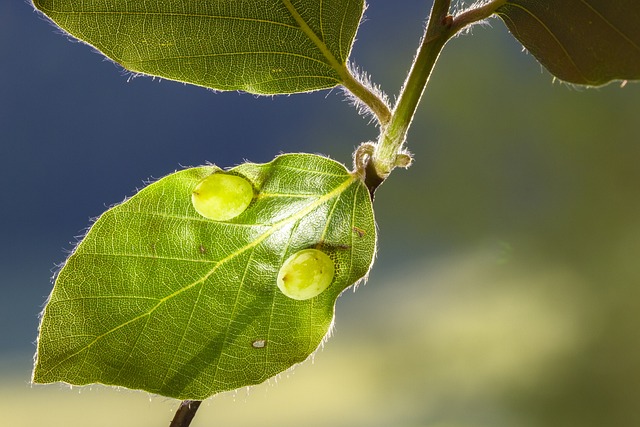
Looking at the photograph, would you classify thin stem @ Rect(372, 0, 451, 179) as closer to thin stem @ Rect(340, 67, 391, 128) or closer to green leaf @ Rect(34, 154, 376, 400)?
thin stem @ Rect(340, 67, 391, 128)

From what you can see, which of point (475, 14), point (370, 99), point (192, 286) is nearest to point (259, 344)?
point (192, 286)

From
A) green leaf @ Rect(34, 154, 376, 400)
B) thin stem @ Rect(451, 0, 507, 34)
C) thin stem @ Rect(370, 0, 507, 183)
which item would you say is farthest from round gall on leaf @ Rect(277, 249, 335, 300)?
thin stem @ Rect(451, 0, 507, 34)

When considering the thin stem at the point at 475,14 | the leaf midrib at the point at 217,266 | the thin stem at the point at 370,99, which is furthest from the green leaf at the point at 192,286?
the thin stem at the point at 475,14

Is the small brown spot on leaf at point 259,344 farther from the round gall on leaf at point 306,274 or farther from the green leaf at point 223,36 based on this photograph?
the green leaf at point 223,36

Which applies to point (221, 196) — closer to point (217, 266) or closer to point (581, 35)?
point (217, 266)

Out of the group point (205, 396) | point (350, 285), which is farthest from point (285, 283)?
point (205, 396)

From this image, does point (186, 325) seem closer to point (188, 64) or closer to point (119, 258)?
point (119, 258)
